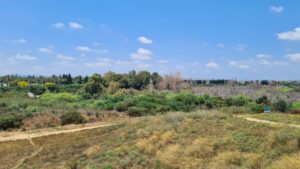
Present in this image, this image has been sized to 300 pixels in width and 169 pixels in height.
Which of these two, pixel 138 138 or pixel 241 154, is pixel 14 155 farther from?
pixel 241 154

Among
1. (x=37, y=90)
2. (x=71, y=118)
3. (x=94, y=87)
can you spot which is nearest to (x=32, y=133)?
(x=71, y=118)

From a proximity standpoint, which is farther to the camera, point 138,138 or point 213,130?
point 138,138

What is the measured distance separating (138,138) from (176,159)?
592cm

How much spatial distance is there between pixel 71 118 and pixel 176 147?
19.3 metres

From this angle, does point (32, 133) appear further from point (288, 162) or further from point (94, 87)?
point (94, 87)

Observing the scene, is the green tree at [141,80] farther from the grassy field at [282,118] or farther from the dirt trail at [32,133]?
the grassy field at [282,118]

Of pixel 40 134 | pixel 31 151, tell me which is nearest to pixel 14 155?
pixel 31 151

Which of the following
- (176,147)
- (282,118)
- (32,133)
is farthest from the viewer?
(32,133)

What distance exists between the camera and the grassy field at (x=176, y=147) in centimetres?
1249

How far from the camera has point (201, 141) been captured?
49.0 feet

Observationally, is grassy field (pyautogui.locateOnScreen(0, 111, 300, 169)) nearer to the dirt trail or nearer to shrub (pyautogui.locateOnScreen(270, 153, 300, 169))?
shrub (pyautogui.locateOnScreen(270, 153, 300, 169))

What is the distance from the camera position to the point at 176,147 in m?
15.2

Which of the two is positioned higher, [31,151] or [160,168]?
[160,168]

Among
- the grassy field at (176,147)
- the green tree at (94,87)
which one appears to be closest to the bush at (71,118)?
the grassy field at (176,147)
